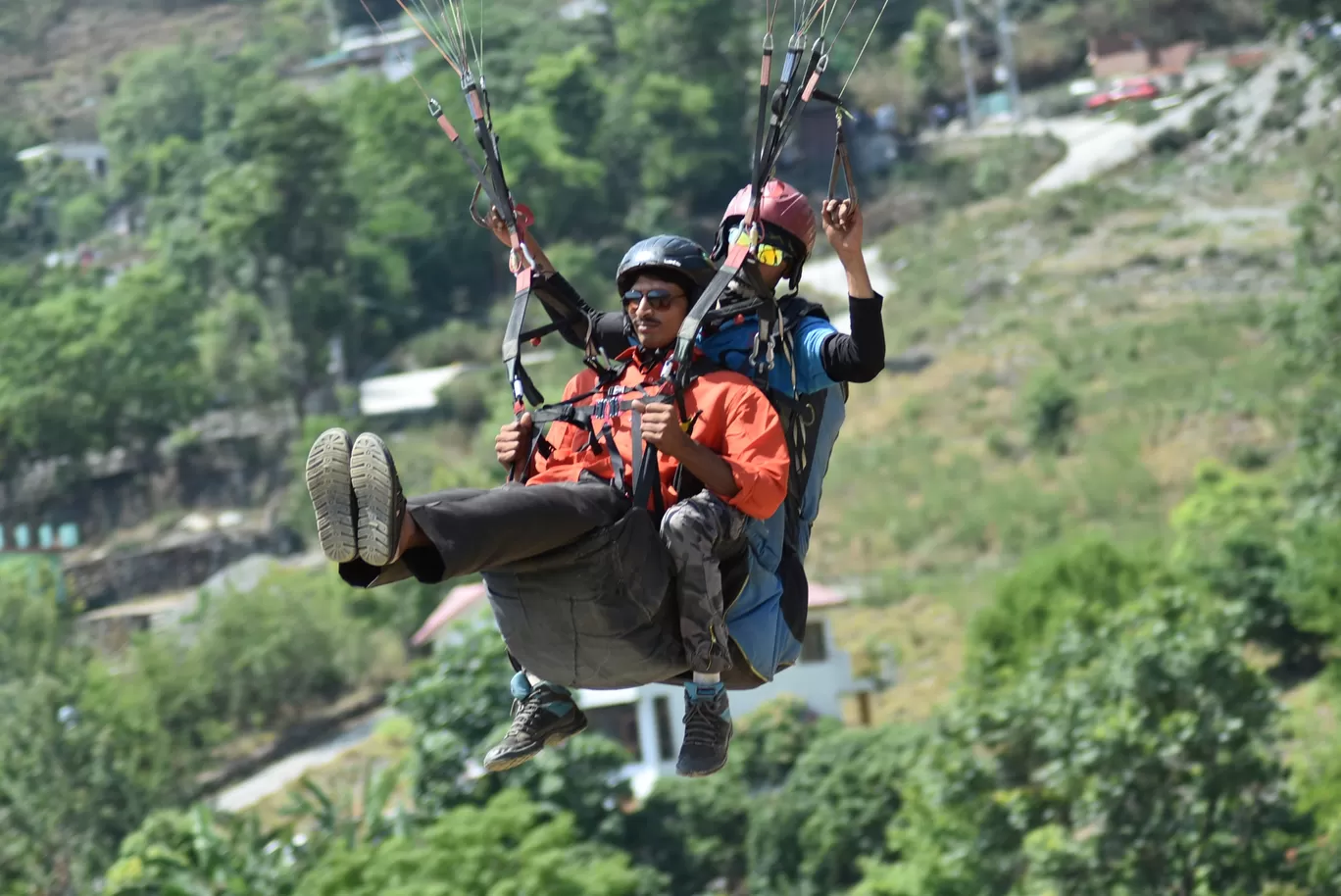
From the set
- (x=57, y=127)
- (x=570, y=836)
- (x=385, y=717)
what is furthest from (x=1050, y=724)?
(x=57, y=127)

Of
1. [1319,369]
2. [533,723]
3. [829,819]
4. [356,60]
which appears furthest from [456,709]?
[356,60]

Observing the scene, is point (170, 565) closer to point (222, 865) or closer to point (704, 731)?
point (222, 865)

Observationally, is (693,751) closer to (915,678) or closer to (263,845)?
(263,845)

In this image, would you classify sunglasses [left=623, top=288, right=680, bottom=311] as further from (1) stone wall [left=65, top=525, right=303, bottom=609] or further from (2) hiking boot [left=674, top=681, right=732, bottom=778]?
(1) stone wall [left=65, top=525, right=303, bottom=609]

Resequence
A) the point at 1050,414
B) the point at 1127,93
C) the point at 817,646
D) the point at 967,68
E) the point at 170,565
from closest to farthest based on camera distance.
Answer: the point at 817,646 < the point at 1050,414 < the point at 170,565 < the point at 1127,93 < the point at 967,68

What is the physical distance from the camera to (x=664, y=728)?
1743 inches

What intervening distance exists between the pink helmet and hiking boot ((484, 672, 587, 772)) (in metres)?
1.92

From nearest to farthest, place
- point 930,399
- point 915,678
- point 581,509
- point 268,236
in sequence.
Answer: point 581,509 < point 915,678 < point 930,399 < point 268,236

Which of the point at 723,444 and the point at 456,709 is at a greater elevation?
the point at 723,444

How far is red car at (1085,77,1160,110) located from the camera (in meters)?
91.6

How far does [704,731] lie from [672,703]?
1397 inches

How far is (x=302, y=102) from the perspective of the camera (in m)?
89.2

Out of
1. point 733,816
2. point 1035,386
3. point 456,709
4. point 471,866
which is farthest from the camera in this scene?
point 1035,386

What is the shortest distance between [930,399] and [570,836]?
33096mm
